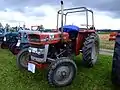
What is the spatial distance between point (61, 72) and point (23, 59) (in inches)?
84.4

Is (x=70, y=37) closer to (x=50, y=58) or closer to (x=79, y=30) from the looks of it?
(x=79, y=30)

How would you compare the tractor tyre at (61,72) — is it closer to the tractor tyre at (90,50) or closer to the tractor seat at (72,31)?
the tractor tyre at (90,50)

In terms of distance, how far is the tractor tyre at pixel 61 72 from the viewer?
671cm

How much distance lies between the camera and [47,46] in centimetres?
734

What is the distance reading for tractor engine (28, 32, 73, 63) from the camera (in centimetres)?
731

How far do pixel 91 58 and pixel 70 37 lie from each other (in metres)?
0.93

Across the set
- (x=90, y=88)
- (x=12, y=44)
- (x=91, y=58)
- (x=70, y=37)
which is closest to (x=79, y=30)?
(x=70, y=37)

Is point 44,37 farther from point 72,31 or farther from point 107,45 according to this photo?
point 107,45

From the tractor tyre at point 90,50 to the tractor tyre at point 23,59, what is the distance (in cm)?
183

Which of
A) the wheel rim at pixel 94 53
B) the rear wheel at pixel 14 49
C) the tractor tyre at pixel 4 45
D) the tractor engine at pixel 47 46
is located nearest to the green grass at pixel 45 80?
the wheel rim at pixel 94 53

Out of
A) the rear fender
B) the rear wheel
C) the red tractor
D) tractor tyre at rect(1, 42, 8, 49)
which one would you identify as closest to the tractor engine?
the red tractor

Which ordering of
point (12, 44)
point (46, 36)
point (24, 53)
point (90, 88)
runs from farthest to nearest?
point (12, 44) < point (24, 53) < point (46, 36) < point (90, 88)

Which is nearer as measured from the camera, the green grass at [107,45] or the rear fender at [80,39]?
the rear fender at [80,39]

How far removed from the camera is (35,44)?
7.49 meters
